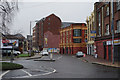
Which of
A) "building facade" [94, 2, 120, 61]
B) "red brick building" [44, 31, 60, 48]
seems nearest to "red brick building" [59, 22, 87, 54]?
"red brick building" [44, 31, 60, 48]

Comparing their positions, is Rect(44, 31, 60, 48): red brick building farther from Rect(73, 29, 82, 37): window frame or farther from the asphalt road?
the asphalt road

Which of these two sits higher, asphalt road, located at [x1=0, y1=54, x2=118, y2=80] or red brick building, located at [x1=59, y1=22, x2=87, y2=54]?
red brick building, located at [x1=59, y1=22, x2=87, y2=54]

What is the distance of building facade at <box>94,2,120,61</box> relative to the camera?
97.3 feet

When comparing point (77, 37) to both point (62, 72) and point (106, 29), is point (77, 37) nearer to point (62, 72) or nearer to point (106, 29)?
point (106, 29)

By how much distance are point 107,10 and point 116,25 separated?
5.33 metres

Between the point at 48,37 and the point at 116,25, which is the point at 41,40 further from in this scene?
the point at 116,25

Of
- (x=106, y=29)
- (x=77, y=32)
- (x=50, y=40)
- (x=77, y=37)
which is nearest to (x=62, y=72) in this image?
(x=106, y=29)

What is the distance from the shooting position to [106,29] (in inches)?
1377

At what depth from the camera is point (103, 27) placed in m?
36.4

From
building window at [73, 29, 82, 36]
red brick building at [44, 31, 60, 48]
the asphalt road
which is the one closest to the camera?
the asphalt road

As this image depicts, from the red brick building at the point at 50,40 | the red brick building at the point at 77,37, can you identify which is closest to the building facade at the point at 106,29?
the red brick building at the point at 77,37

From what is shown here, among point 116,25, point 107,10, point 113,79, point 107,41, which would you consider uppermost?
point 107,10

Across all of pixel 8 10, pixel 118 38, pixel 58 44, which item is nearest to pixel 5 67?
pixel 8 10

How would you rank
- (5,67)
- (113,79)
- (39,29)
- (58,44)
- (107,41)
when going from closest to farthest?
(113,79), (5,67), (107,41), (58,44), (39,29)
